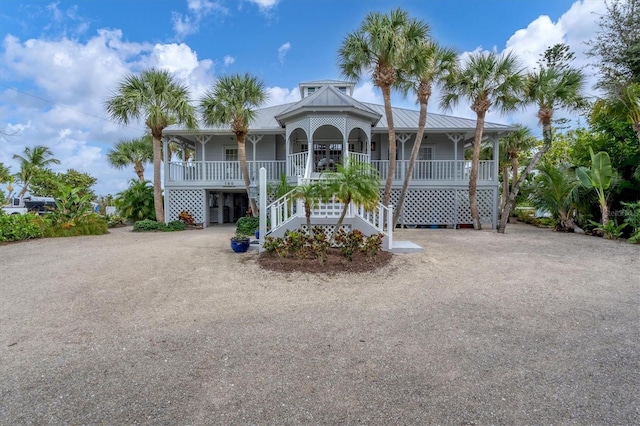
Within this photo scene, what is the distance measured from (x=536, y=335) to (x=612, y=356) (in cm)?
70

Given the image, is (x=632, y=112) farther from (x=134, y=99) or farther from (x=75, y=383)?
(x=134, y=99)

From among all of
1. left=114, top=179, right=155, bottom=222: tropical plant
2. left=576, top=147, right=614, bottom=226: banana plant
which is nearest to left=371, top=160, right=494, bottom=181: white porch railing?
left=576, top=147, right=614, bottom=226: banana plant

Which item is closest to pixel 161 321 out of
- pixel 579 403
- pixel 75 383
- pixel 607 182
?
pixel 75 383

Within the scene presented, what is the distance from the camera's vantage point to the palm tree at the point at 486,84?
12305 millimetres

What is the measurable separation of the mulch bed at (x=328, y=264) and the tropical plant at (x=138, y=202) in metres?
12.5

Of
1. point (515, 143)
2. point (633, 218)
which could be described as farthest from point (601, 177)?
point (515, 143)

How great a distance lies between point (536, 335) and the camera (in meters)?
3.89

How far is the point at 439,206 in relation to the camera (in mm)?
15367

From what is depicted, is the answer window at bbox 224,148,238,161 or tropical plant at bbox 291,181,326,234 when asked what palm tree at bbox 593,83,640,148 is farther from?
window at bbox 224,148,238,161

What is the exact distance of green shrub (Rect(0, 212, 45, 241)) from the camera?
444 inches

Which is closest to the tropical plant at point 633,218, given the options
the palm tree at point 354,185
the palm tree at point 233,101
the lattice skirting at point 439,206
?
the lattice skirting at point 439,206

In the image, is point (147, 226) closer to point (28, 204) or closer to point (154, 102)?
point (154, 102)

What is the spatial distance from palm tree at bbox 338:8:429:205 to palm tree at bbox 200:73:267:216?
4.25m

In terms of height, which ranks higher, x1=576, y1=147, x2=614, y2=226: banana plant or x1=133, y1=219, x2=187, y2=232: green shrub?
x1=576, y1=147, x2=614, y2=226: banana plant
